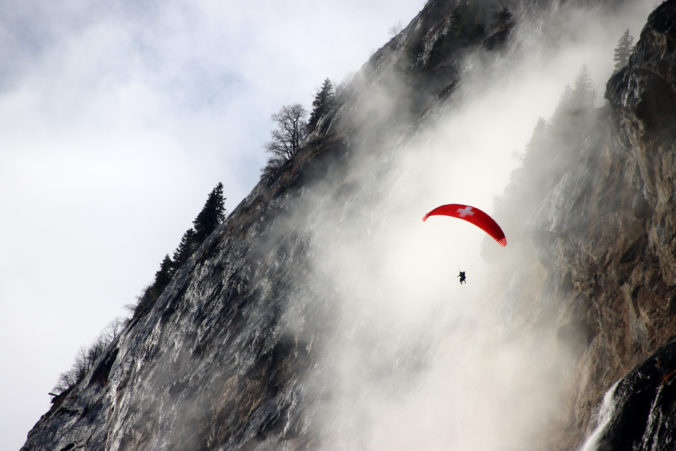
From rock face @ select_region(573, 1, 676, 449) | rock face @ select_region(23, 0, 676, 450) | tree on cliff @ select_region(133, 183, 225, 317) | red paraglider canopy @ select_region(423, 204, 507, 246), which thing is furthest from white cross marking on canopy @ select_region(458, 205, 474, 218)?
tree on cliff @ select_region(133, 183, 225, 317)

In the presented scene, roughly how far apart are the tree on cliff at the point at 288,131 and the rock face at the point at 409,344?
8734 mm

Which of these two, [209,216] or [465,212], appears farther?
[209,216]

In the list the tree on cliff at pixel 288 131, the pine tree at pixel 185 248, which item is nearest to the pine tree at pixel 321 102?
the tree on cliff at pixel 288 131

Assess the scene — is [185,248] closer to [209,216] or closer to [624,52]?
[209,216]

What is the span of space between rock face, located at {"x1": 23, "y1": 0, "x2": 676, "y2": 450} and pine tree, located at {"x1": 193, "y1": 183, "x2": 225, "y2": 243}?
10132mm

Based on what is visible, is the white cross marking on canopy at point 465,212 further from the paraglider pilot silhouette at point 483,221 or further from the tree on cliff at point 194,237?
the tree on cliff at point 194,237

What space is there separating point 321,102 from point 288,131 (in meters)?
5.86

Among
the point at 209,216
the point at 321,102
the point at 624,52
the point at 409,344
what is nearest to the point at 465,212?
the point at 409,344

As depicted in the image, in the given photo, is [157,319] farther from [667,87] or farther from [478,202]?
[667,87]

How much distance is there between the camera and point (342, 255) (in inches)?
1164

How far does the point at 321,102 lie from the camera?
4544cm

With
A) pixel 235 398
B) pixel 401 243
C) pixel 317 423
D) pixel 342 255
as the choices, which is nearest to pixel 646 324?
pixel 401 243

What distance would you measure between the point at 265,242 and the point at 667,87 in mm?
27511

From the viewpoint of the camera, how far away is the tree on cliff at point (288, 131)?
1889 inches
